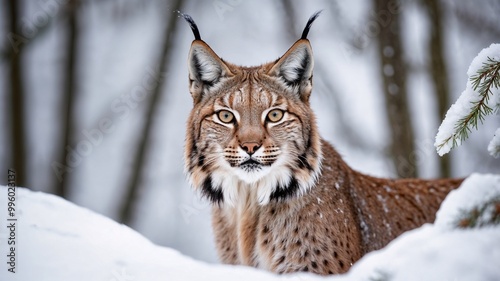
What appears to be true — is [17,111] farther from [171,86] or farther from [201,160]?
[201,160]

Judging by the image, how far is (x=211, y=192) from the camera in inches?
221

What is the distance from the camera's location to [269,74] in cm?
557

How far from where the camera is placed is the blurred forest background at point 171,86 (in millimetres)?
10102

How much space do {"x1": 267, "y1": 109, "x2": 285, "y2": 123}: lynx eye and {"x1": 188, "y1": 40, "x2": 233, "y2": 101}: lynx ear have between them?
54 centimetres

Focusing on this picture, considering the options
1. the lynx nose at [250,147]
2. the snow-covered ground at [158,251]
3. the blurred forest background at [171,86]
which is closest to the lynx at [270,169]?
the lynx nose at [250,147]

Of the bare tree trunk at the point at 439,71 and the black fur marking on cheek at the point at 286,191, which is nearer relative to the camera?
the black fur marking on cheek at the point at 286,191

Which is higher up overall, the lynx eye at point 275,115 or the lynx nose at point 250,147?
the lynx eye at point 275,115

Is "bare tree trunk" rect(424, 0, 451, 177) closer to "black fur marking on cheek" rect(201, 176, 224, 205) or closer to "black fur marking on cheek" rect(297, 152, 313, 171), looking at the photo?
"black fur marking on cheek" rect(297, 152, 313, 171)

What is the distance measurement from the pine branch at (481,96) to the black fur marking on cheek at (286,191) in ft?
5.81

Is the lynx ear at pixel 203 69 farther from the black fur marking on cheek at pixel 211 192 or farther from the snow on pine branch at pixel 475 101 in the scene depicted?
the snow on pine branch at pixel 475 101
